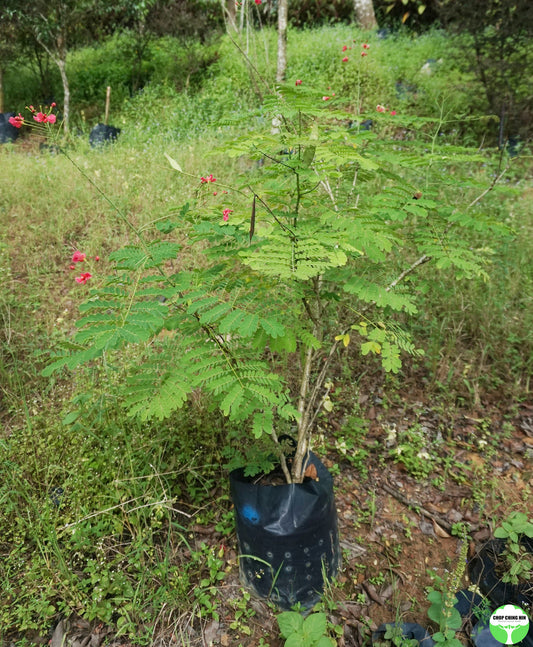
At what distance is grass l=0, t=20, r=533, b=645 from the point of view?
1658 mm

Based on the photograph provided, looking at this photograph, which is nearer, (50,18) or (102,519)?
(102,519)

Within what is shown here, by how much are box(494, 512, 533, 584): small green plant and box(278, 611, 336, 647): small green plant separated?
0.78m

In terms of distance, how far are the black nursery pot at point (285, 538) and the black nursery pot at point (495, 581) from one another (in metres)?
0.62

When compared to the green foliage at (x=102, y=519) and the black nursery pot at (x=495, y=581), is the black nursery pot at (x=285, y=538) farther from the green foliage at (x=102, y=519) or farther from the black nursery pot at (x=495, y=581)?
the black nursery pot at (x=495, y=581)

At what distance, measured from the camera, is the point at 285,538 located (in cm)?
159

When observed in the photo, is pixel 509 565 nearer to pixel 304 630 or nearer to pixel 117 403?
pixel 304 630

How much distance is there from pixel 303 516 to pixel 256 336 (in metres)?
0.75

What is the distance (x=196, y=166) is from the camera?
183 inches

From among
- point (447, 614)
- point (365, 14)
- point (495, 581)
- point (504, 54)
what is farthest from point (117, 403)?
point (365, 14)

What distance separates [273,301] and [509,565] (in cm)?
152

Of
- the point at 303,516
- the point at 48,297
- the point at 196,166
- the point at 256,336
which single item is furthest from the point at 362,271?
the point at 196,166

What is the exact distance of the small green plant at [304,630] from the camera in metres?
1.36

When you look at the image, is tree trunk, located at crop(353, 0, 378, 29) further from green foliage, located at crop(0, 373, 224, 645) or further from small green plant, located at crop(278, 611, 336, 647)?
small green plant, located at crop(278, 611, 336, 647)

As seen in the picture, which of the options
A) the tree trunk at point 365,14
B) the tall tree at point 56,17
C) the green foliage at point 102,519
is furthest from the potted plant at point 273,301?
the tree trunk at point 365,14
